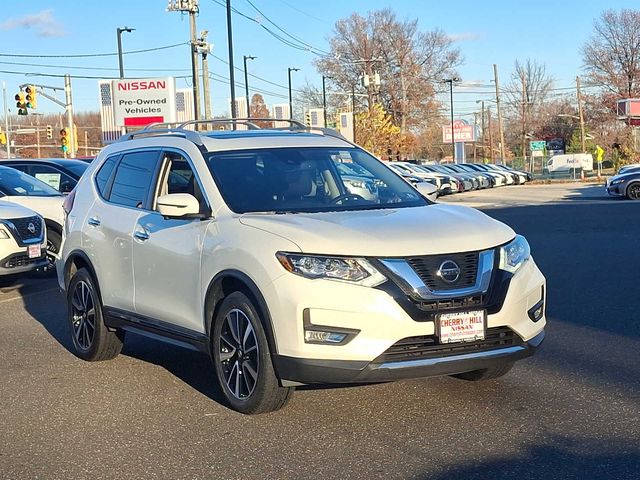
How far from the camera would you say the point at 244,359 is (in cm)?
550

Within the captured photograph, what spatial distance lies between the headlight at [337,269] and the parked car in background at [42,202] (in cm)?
875

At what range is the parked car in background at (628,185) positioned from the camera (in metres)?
30.1

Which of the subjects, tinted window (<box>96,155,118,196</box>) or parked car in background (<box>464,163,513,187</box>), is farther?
parked car in background (<box>464,163,513,187</box>)

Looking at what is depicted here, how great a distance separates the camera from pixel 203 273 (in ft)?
18.9

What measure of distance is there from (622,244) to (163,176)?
404 inches

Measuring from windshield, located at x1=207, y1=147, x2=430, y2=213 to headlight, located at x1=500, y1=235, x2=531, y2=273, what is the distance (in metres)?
0.95

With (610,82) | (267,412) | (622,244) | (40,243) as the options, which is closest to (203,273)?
(267,412)

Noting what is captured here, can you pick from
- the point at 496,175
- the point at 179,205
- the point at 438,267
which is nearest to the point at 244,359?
the point at 179,205

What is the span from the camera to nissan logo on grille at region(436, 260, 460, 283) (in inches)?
200

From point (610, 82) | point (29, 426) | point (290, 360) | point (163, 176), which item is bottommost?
point (29, 426)

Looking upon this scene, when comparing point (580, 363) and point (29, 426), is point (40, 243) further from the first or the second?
point (580, 363)

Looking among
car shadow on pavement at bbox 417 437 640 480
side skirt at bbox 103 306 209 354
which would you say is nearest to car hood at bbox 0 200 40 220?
side skirt at bbox 103 306 209 354

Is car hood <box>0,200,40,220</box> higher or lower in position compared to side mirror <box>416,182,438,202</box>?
lower

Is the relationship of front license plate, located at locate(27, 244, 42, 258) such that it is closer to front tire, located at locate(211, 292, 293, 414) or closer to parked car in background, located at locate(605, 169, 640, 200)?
front tire, located at locate(211, 292, 293, 414)
